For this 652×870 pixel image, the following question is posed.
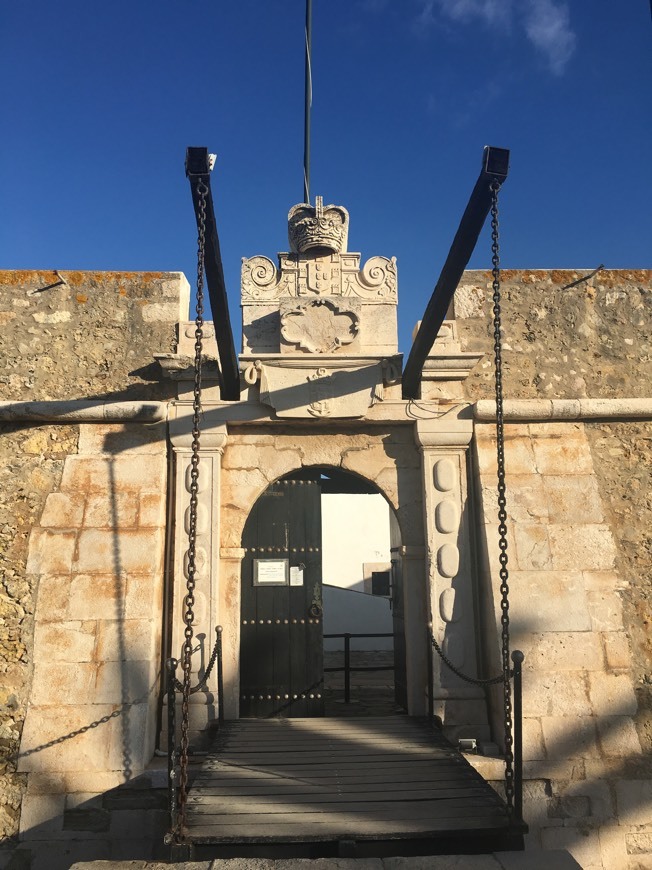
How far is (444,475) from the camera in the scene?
496cm

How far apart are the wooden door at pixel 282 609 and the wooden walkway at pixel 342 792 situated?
559 millimetres

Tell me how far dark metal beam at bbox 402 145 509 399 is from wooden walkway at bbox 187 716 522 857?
101 inches

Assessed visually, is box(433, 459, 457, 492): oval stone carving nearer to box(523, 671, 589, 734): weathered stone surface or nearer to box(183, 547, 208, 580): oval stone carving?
box(523, 671, 589, 734): weathered stone surface

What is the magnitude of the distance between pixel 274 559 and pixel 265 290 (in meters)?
2.16

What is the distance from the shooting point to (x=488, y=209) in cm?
365

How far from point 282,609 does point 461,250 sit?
3125 millimetres

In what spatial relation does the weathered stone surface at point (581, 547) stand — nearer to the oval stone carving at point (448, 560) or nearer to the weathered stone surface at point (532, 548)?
the weathered stone surface at point (532, 548)

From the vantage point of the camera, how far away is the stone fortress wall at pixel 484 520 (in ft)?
13.9

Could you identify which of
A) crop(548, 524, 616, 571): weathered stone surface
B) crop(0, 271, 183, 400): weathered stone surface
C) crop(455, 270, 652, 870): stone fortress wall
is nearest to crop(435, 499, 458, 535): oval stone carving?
crop(455, 270, 652, 870): stone fortress wall

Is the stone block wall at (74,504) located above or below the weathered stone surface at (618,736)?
above

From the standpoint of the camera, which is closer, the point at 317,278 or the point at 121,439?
the point at 121,439

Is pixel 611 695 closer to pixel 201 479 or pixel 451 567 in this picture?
pixel 451 567

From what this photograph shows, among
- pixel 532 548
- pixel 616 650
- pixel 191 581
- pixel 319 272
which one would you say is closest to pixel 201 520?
pixel 191 581

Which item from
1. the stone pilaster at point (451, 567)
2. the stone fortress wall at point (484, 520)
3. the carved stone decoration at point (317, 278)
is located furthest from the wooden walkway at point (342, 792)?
the carved stone decoration at point (317, 278)
